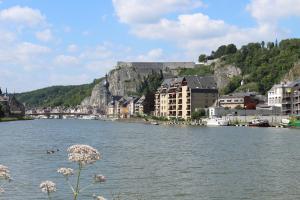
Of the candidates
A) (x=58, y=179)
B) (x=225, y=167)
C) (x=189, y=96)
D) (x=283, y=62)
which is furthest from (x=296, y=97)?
(x=58, y=179)

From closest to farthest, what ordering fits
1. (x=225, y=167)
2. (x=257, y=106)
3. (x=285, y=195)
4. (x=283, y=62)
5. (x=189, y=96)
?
(x=285, y=195)
(x=225, y=167)
(x=257, y=106)
(x=189, y=96)
(x=283, y=62)

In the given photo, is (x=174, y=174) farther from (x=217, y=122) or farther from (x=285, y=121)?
(x=217, y=122)

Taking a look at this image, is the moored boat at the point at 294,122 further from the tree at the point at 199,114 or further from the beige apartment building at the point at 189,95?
the beige apartment building at the point at 189,95

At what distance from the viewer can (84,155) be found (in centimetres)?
904

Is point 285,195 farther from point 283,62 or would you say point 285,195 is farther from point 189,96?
point 283,62

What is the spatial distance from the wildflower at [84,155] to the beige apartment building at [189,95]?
147 metres

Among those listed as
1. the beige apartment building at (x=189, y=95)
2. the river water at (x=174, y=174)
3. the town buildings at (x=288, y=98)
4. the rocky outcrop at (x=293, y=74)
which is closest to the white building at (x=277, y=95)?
the town buildings at (x=288, y=98)

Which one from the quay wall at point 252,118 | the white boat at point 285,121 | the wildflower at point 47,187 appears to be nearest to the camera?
the wildflower at point 47,187

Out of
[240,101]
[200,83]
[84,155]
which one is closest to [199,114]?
[240,101]

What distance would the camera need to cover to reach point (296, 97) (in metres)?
133

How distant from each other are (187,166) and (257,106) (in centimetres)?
11017

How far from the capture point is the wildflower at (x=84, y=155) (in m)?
8.98

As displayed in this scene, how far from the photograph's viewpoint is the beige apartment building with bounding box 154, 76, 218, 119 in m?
158

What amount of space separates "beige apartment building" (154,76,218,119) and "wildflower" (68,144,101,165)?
147 metres
